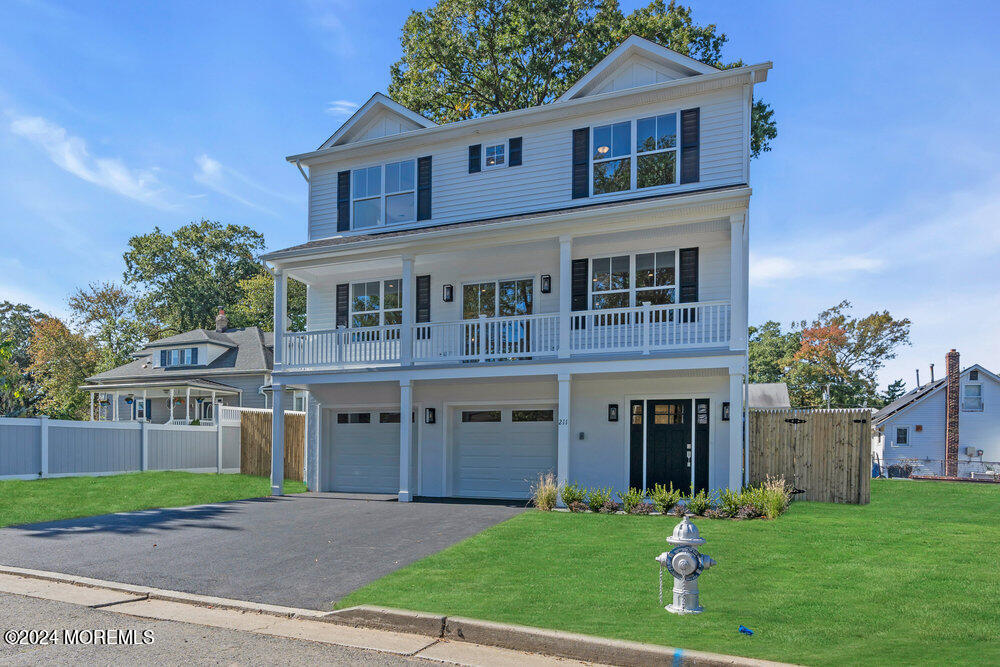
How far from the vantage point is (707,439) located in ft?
49.8

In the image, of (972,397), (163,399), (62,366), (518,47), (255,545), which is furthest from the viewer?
(62,366)

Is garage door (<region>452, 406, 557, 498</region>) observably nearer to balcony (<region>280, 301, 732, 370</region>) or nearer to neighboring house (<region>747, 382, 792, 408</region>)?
balcony (<region>280, 301, 732, 370</region>)

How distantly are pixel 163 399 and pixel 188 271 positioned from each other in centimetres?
1809

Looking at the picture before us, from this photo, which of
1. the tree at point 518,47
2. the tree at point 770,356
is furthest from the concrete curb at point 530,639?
the tree at point 770,356

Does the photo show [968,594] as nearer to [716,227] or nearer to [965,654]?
[965,654]

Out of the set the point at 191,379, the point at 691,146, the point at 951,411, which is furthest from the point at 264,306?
the point at 951,411

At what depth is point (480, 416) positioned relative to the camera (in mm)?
17828

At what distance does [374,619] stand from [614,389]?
10.1 meters

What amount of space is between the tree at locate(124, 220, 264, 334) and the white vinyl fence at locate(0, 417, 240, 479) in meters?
30.2

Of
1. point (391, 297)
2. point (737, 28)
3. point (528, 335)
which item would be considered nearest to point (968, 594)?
point (528, 335)

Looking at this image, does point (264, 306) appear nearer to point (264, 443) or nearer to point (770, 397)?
point (264, 443)

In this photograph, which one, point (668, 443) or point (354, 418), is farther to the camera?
point (354, 418)

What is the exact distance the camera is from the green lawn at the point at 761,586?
5938mm

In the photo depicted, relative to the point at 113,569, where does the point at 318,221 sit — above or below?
above
